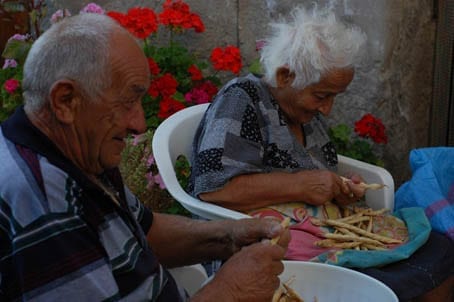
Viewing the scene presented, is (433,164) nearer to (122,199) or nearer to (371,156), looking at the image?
(371,156)

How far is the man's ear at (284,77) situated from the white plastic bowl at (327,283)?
0.81 m

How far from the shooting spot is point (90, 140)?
1734 mm

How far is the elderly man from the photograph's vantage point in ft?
5.04

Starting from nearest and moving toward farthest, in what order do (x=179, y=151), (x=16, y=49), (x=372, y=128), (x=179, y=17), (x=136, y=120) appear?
1. (x=136, y=120)
2. (x=179, y=151)
3. (x=372, y=128)
4. (x=179, y=17)
5. (x=16, y=49)

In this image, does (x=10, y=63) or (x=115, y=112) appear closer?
(x=115, y=112)

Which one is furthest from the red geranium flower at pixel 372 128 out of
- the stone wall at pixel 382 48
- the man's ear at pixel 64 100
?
the man's ear at pixel 64 100

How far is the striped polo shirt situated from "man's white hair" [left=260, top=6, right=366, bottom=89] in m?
1.18

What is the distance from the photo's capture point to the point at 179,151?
2.91 meters

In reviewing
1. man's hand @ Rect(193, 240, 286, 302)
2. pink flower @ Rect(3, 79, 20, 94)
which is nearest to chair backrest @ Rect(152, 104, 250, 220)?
Answer: man's hand @ Rect(193, 240, 286, 302)

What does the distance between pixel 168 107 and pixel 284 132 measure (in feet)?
3.53

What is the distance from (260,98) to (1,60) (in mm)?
3032

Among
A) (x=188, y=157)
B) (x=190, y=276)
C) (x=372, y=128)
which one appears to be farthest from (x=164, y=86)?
(x=190, y=276)

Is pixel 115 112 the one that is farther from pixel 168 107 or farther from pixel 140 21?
pixel 140 21

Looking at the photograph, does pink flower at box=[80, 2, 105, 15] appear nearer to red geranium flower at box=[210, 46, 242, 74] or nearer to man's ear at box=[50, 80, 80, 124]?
red geranium flower at box=[210, 46, 242, 74]
